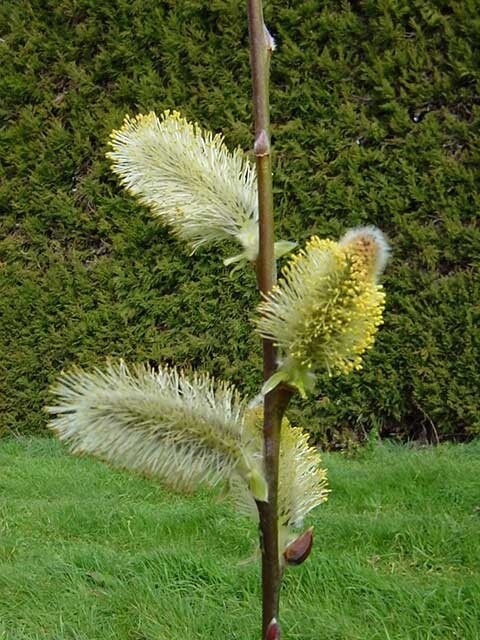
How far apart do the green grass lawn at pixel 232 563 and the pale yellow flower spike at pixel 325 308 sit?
1.54m

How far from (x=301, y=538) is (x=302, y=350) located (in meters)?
0.21

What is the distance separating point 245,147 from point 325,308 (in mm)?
3949

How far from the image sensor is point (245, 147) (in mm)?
4566

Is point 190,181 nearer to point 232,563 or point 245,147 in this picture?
point 232,563

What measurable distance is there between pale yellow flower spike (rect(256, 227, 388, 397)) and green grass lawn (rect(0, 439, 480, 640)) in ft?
5.06

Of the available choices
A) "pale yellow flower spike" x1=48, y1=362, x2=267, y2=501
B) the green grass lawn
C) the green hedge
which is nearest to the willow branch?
"pale yellow flower spike" x1=48, y1=362, x2=267, y2=501

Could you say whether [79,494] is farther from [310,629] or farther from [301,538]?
[301,538]

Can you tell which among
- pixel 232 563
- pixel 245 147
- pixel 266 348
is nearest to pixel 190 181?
pixel 266 348

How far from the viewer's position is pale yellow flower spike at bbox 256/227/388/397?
730mm

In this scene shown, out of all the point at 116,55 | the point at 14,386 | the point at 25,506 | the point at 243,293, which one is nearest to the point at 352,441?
the point at 243,293

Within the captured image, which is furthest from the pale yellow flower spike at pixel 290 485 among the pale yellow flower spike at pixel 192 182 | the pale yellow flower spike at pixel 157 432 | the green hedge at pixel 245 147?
the green hedge at pixel 245 147

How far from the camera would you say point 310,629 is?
232 cm

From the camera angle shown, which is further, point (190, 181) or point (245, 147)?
point (245, 147)

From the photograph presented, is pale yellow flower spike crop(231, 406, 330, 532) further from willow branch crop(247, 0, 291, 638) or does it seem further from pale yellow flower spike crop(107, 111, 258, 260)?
pale yellow flower spike crop(107, 111, 258, 260)
